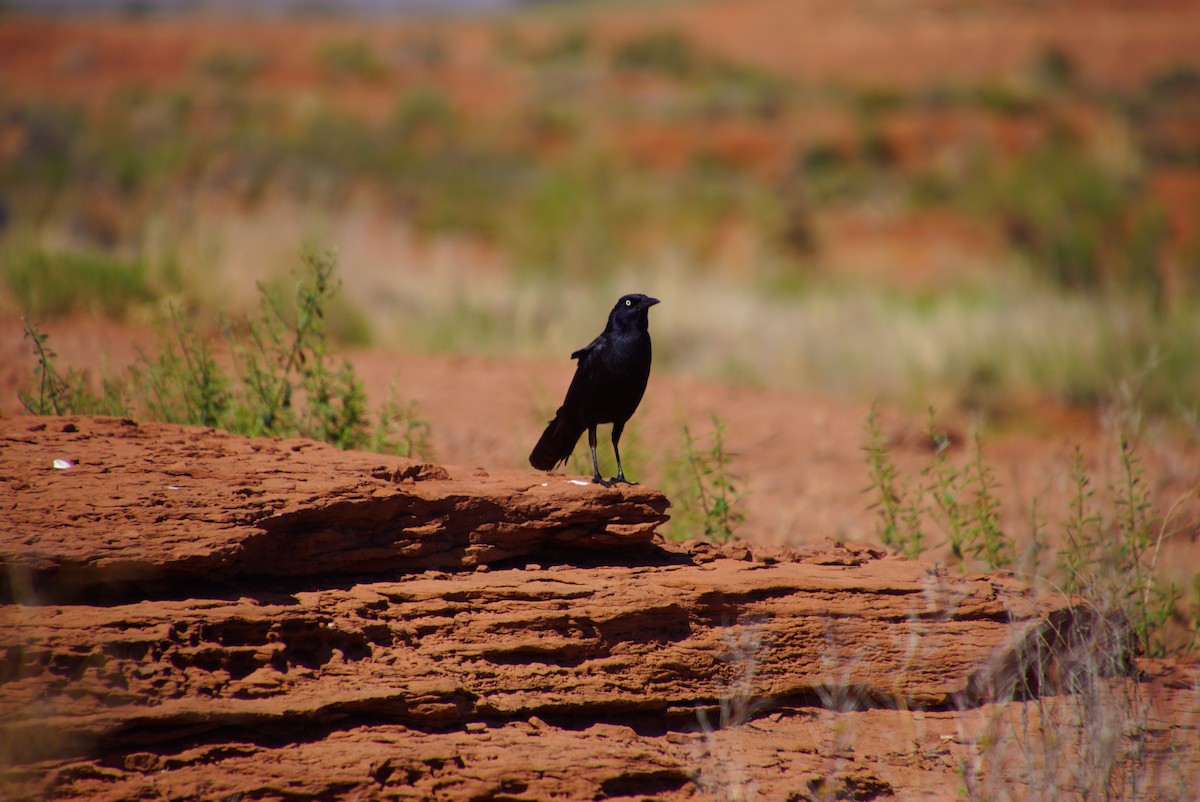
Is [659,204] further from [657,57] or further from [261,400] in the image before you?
[657,57]

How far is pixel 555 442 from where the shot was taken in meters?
4.81

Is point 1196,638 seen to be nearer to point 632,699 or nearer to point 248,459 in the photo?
point 632,699

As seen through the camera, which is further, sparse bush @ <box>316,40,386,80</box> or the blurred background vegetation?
sparse bush @ <box>316,40,386,80</box>

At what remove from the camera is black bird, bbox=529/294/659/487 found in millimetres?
4438

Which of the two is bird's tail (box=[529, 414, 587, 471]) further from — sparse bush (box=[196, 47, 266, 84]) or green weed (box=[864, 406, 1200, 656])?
sparse bush (box=[196, 47, 266, 84])

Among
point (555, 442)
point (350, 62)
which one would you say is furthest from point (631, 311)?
point (350, 62)

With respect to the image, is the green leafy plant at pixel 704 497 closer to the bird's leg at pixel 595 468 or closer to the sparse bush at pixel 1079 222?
the bird's leg at pixel 595 468

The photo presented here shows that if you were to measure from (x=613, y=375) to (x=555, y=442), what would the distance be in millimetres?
558

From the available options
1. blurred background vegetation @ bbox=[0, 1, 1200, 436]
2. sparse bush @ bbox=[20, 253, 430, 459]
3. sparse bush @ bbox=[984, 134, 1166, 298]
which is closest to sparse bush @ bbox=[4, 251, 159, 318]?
blurred background vegetation @ bbox=[0, 1, 1200, 436]

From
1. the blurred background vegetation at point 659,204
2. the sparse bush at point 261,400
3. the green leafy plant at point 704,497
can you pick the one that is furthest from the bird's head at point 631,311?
the blurred background vegetation at point 659,204

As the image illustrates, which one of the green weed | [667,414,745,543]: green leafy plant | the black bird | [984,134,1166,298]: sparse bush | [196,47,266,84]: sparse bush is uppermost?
[196,47,266,84]: sparse bush

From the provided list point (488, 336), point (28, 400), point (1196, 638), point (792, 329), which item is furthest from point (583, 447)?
point (792, 329)

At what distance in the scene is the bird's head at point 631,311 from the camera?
4547 millimetres

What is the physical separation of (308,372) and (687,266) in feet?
40.9
